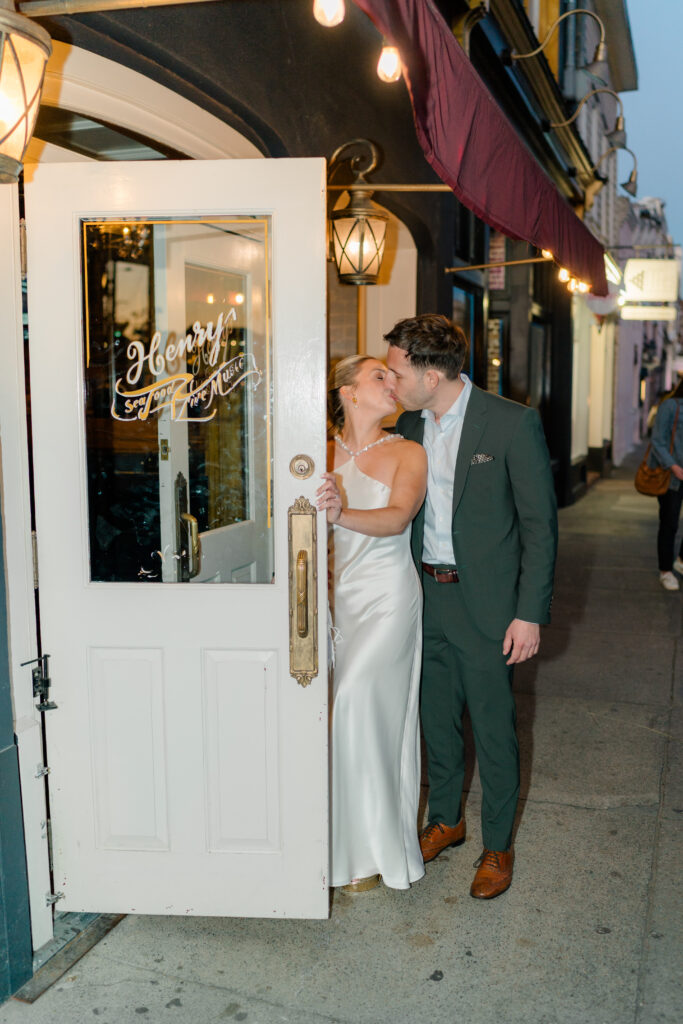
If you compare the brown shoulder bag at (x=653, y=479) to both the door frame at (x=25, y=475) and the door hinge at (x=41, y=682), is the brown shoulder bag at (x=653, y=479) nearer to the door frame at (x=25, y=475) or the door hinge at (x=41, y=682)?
the door frame at (x=25, y=475)

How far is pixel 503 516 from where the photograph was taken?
129 inches

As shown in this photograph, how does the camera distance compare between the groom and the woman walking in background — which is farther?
the woman walking in background

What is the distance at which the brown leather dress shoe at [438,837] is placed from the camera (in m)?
3.62

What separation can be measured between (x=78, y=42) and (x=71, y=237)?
780mm

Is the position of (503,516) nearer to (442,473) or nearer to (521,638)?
(442,473)

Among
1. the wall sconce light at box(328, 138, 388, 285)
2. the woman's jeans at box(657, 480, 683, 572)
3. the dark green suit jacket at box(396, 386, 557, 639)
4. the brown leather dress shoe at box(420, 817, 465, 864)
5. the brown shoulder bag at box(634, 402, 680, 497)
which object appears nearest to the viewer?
the dark green suit jacket at box(396, 386, 557, 639)

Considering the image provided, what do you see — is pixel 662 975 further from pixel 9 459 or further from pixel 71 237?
pixel 71 237

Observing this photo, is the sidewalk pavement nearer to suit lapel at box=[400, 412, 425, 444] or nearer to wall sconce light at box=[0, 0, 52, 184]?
suit lapel at box=[400, 412, 425, 444]

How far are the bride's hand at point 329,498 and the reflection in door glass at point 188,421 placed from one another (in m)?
0.19

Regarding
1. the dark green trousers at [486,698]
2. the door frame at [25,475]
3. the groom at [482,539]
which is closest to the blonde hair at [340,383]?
the groom at [482,539]

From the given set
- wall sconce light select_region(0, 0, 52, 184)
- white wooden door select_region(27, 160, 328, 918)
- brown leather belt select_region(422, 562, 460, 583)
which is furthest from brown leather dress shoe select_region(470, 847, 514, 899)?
wall sconce light select_region(0, 0, 52, 184)

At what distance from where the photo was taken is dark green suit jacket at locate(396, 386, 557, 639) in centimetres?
322

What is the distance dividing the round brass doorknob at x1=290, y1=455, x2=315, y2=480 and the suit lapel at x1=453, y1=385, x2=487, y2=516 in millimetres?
650

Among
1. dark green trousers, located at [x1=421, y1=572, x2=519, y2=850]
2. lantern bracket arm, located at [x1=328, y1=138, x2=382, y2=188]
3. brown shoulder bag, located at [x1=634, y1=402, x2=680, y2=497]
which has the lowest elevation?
dark green trousers, located at [x1=421, y1=572, x2=519, y2=850]
